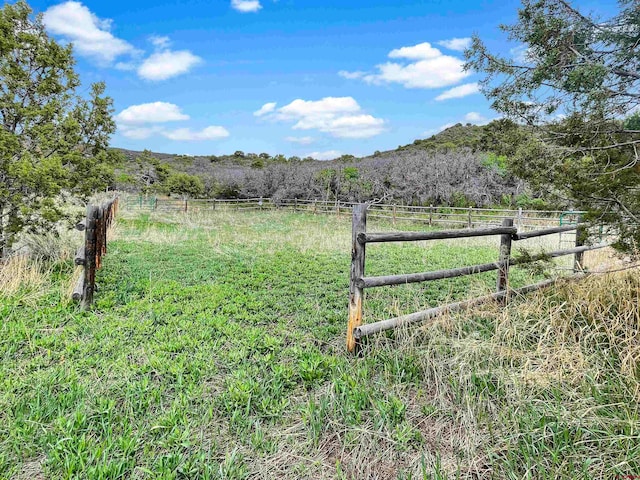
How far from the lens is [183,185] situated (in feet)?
101

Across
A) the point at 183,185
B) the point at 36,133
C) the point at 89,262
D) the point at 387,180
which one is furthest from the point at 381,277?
the point at 183,185

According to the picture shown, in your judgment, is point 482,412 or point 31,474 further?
point 482,412

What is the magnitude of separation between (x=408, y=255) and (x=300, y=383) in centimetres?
570

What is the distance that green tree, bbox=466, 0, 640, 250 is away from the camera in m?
2.97

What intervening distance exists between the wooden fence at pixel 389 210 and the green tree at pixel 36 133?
13.6 meters

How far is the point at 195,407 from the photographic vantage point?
268 cm

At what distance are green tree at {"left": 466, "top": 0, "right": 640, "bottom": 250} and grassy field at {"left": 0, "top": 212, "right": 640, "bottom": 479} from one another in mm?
1044

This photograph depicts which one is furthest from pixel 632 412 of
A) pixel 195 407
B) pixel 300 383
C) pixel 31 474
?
pixel 31 474

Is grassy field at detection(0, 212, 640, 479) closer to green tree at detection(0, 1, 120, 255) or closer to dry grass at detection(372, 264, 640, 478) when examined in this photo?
dry grass at detection(372, 264, 640, 478)

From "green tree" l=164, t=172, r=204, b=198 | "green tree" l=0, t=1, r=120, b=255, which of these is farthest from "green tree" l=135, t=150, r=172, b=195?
"green tree" l=0, t=1, r=120, b=255

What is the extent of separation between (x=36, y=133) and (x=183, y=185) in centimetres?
2576

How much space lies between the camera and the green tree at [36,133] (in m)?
5.60

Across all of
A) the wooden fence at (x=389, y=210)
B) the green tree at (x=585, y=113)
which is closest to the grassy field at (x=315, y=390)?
the green tree at (x=585, y=113)

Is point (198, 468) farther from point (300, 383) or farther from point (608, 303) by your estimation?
point (608, 303)
